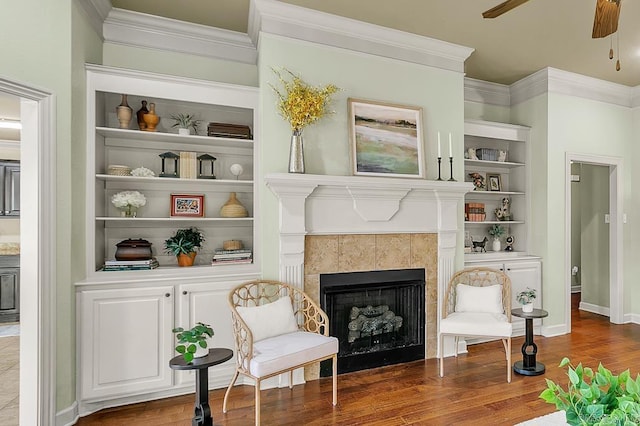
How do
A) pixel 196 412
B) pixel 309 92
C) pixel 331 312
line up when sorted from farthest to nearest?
pixel 331 312 → pixel 309 92 → pixel 196 412

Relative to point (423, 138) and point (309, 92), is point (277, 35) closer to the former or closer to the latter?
point (309, 92)

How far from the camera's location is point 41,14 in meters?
2.37

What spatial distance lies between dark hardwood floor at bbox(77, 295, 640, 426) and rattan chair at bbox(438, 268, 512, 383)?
8.1 inches

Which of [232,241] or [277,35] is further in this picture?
[232,241]

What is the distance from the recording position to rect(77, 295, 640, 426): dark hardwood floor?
2.56 meters

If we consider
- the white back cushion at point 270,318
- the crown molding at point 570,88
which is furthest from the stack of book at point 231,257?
the crown molding at point 570,88

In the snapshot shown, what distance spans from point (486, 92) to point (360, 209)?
108 inches

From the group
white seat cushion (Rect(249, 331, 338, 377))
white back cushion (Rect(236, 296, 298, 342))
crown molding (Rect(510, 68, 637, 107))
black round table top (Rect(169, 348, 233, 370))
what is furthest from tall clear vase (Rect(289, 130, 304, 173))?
crown molding (Rect(510, 68, 637, 107))

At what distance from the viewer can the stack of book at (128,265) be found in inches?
114

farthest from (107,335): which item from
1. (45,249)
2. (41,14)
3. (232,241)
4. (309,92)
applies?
(309,92)

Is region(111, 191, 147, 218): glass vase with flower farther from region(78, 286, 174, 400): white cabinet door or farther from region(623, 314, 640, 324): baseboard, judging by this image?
region(623, 314, 640, 324): baseboard

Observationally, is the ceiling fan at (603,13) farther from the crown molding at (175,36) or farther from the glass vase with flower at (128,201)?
the glass vase with flower at (128,201)

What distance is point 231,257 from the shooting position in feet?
10.6

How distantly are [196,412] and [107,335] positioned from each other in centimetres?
90
